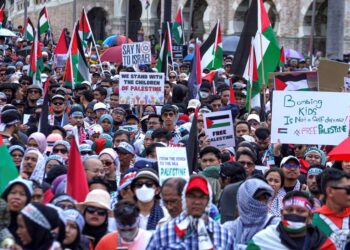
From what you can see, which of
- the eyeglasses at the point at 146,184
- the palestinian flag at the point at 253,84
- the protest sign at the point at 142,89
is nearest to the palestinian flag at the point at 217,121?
the protest sign at the point at 142,89

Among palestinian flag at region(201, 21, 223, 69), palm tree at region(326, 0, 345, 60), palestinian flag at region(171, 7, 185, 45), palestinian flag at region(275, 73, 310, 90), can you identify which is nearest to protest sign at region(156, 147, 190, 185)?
palestinian flag at region(275, 73, 310, 90)

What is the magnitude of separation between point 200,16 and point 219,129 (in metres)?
34.3

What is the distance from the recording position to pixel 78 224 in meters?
7.53

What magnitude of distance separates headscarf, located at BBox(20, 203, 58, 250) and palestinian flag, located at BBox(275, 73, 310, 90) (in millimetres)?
8233

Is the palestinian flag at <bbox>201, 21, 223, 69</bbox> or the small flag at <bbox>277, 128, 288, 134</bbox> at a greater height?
the palestinian flag at <bbox>201, 21, 223, 69</bbox>

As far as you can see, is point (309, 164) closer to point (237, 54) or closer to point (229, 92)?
point (229, 92)

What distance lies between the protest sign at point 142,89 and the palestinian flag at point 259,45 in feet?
5.40

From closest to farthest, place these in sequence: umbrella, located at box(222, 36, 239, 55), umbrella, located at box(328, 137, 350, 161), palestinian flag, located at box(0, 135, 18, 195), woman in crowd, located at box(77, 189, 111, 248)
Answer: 1. woman in crowd, located at box(77, 189, 111, 248)
2. palestinian flag, located at box(0, 135, 18, 195)
3. umbrella, located at box(328, 137, 350, 161)
4. umbrella, located at box(222, 36, 239, 55)

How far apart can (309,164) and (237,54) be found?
21.4ft

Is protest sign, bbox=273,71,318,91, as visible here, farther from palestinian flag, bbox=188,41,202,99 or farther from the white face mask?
palestinian flag, bbox=188,41,202,99

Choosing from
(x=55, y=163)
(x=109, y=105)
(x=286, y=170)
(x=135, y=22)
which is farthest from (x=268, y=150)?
(x=135, y=22)

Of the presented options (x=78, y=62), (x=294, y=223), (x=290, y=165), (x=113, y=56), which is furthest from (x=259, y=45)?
(x=113, y=56)

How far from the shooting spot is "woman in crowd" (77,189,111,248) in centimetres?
808

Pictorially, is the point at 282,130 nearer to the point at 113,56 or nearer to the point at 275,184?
Result: the point at 275,184
